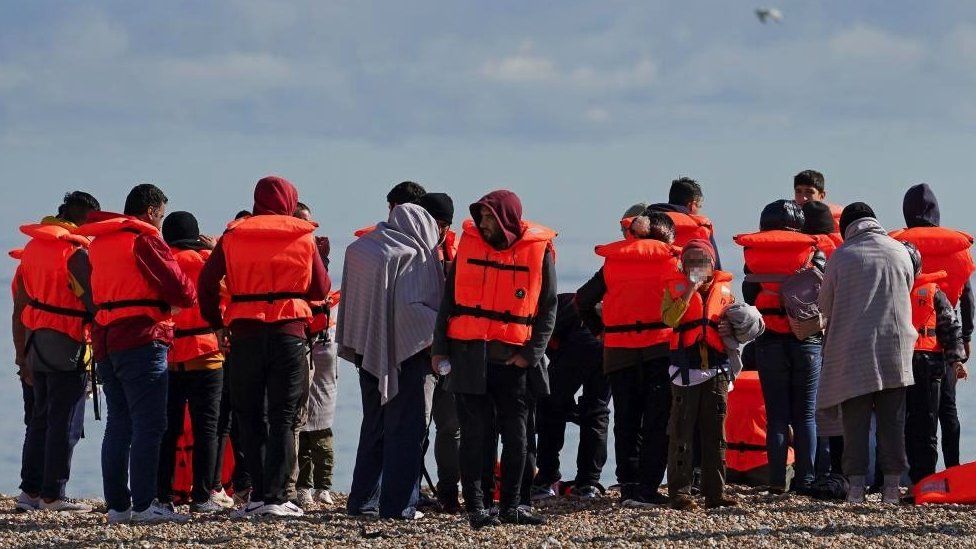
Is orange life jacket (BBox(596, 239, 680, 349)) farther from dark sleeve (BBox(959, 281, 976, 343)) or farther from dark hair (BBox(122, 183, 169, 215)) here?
dark hair (BBox(122, 183, 169, 215))

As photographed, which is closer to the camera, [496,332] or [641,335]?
[496,332]

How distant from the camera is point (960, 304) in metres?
12.0

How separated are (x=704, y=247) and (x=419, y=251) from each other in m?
1.90

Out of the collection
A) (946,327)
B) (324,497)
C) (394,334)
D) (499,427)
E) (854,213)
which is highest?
(854,213)

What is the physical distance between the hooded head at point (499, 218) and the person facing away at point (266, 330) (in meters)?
1.36

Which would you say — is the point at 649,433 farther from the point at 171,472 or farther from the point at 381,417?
the point at 171,472

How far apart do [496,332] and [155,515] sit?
2.74 meters

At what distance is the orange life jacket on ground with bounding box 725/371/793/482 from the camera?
12516mm

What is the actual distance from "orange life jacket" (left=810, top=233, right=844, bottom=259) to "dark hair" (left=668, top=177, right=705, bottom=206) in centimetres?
106

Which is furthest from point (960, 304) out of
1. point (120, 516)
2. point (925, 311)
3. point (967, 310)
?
point (120, 516)

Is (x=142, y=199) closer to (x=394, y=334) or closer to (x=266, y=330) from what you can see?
(x=266, y=330)

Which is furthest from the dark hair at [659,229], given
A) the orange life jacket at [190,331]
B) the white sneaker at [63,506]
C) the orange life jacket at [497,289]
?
the white sneaker at [63,506]

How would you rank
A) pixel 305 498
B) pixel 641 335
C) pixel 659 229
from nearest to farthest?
1. pixel 641 335
2. pixel 659 229
3. pixel 305 498

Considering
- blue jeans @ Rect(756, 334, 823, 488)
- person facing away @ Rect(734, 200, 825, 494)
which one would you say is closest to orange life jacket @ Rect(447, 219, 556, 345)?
person facing away @ Rect(734, 200, 825, 494)
